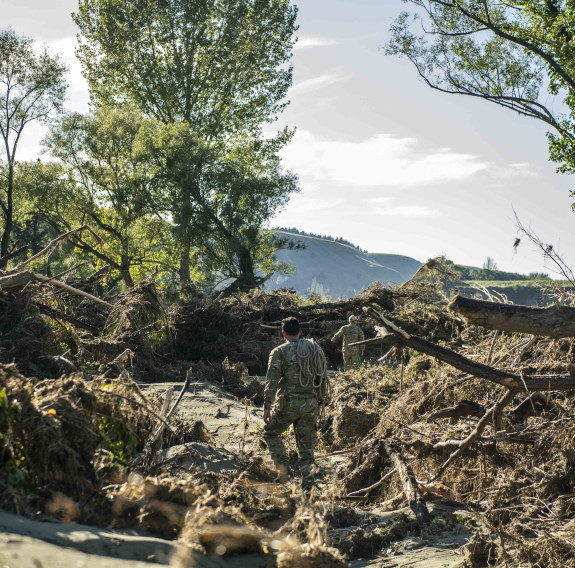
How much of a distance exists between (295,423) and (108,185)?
29675 mm

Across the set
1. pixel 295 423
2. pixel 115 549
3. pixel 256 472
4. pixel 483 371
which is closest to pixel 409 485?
pixel 483 371

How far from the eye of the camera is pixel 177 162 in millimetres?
30703

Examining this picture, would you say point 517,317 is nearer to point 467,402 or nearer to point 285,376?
point 467,402

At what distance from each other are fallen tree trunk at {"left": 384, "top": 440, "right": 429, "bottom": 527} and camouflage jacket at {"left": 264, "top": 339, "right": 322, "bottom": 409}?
3.59 feet

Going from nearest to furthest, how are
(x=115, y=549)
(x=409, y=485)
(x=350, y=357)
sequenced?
(x=115, y=549) → (x=409, y=485) → (x=350, y=357)

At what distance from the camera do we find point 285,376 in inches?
271

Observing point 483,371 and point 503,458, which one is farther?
point 503,458

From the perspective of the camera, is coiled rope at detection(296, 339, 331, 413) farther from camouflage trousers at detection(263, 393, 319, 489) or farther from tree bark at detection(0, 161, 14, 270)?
tree bark at detection(0, 161, 14, 270)

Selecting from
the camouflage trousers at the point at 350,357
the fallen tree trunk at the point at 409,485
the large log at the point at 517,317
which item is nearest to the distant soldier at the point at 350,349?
the camouflage trousers at the point at 350,357

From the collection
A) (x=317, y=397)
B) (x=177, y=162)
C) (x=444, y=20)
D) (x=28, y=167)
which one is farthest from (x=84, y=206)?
(x=317, y=397)

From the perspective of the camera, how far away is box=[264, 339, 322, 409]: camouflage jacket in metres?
6.82

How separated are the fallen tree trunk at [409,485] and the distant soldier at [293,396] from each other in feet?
2.94

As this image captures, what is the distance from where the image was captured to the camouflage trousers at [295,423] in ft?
22.3

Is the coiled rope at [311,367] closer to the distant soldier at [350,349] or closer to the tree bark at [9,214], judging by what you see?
the distant soldier at [350,349]
